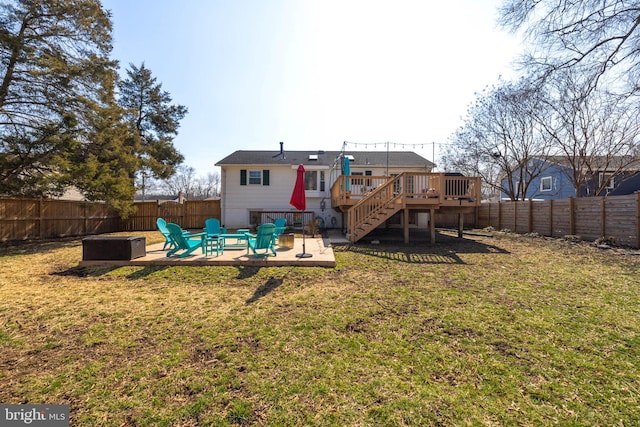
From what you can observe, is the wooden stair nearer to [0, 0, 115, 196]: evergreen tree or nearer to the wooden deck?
the wooden deck

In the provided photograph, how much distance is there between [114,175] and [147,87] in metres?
12.9

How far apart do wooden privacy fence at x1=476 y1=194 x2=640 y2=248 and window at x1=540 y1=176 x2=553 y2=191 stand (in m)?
11.4

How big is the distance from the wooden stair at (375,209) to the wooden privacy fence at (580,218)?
24.9 ft

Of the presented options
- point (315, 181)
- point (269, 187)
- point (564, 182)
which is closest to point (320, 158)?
point (315, 181)

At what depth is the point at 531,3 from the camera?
20.0ft

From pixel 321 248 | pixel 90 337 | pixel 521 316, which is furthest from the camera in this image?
pixel 321 248

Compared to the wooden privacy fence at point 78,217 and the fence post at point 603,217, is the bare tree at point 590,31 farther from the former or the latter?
the wooden privacy fence at point 78,217

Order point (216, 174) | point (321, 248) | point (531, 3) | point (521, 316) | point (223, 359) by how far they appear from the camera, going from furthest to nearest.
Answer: point (216, 174) < point (321, 248) < point (531, 3) < point (521, 316) < point (223, 359)

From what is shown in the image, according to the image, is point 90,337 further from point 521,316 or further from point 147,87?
point 147,87

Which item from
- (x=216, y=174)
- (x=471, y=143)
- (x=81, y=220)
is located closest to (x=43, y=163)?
(x=81, y=220)

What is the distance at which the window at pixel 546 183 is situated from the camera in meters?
23.2

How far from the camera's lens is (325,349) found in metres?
2.98

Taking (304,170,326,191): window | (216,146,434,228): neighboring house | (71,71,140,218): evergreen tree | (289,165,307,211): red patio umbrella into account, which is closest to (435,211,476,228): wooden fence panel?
(216,146,434,228): neighboring house

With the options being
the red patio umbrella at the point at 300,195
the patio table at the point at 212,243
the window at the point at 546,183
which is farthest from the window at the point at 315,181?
the window at the point at 546,183
